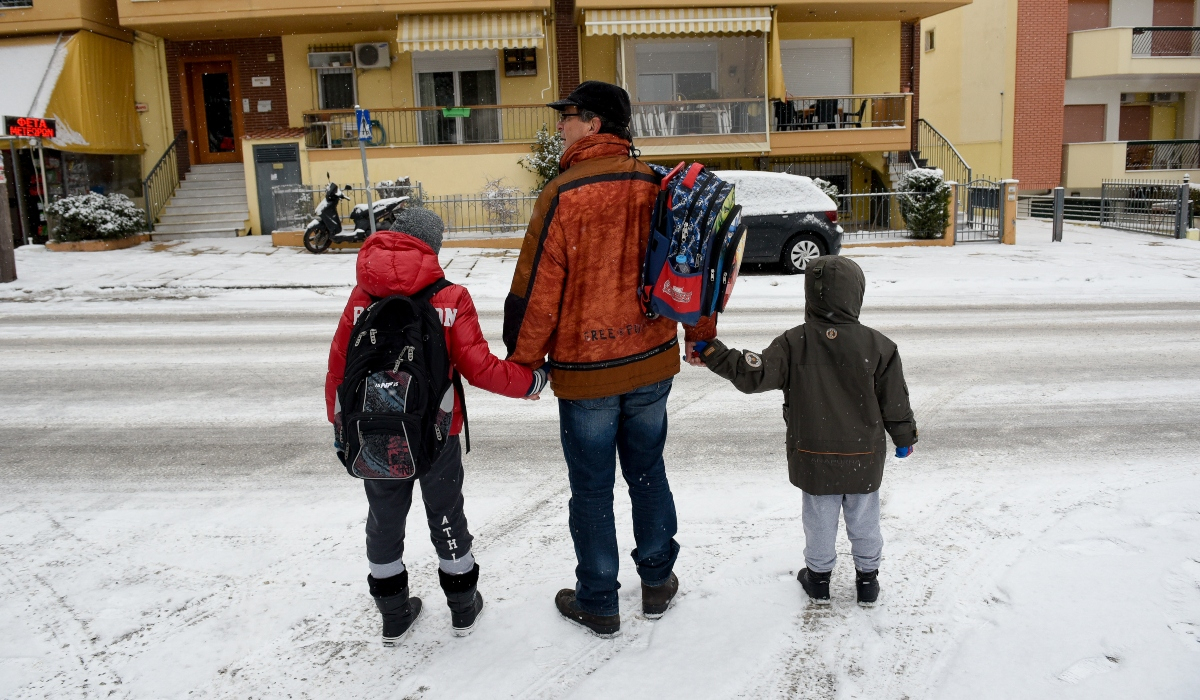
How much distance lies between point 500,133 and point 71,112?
9.47 metres

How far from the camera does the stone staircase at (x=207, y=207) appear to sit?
20.9m

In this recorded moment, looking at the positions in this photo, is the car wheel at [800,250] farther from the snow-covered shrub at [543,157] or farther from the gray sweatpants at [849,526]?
the gray sweatpants at [849,526]

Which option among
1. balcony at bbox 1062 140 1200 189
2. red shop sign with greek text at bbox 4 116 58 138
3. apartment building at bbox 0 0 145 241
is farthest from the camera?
balcony at bbox 1062 140 1200 189

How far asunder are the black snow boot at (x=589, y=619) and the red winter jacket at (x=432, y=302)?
2.95ft

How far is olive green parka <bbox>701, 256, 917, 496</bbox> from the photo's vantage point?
3.38 m

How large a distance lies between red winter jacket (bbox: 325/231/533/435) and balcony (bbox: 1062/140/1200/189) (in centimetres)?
3042

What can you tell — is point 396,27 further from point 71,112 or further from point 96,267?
point 96,267

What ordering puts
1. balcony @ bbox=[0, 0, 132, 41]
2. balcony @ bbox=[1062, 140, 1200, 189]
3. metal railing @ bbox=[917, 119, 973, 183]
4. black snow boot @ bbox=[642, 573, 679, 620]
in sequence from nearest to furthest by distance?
black snow boot @ bbox=[642, 573, 679, 620]
balcony @ bbox=[0, 0, 132, 41]
metal railing @ bbox=[917, 119, 973, 183]
balcony @ bbox=[1062, 140, 1200, 189]

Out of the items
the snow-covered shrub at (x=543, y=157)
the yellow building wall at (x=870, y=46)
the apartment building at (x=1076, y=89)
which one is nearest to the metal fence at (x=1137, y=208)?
the apartment building at (x=1076, y=89)

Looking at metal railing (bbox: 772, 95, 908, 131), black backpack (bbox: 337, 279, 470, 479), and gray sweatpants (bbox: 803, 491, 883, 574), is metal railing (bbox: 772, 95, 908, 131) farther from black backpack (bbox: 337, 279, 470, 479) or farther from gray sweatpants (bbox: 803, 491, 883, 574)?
black backpack (bbox: 337, 279, 470, 479)

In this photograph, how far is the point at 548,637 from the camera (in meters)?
3.41

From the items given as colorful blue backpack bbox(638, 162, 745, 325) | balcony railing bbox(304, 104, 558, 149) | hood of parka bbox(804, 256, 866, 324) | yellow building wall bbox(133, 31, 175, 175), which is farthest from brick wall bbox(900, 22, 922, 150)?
colorful blue backpack bbox(638, 162, 745, 325)

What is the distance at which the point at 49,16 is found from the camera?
781 inches

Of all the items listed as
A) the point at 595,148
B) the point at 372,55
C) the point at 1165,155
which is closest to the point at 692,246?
the point at 595,148
